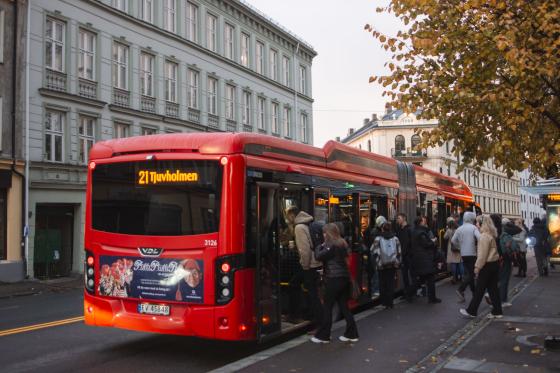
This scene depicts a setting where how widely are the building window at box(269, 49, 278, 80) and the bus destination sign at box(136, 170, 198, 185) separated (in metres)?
33.7

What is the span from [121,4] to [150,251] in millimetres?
23180

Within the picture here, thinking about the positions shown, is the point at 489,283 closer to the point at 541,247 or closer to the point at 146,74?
the point at 541,247

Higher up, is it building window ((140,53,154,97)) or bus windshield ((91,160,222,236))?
building window ((140,53,154,97))

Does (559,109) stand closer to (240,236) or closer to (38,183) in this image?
(240,236)

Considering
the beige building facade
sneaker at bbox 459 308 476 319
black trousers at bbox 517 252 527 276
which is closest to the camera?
sneaker at bbox 459 308 476 319

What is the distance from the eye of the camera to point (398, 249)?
11.9 m

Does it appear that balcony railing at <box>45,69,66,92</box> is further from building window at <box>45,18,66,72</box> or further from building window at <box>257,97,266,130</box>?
building window at <box>257,97,266,130</box>

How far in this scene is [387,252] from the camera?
11.8 metres

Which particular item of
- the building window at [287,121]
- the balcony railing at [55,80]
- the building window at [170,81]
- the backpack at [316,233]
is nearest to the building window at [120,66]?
the building window at [170,81]

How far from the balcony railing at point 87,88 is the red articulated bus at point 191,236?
18052 millimetres

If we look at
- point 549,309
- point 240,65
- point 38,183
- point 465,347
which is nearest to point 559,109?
point 549,309

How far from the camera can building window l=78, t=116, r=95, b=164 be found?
25.1 meters

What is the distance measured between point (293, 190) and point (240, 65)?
28.9 metres

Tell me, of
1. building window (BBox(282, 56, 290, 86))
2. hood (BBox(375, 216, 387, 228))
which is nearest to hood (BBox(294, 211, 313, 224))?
hood (BBox(375, 216, 387, 228))
